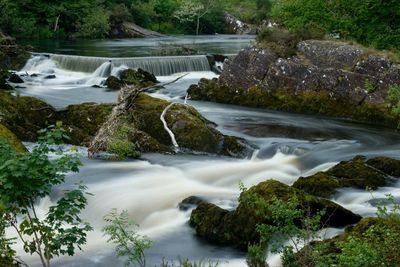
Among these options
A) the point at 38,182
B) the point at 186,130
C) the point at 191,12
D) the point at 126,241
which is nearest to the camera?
the point at 38,182

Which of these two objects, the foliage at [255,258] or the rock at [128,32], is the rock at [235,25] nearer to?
the rock at [128,32]

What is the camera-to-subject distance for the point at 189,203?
37.3ft

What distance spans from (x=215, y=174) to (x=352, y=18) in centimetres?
1338

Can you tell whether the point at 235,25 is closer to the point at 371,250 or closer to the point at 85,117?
the point at 85,117

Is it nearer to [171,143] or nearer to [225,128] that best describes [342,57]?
[225,128]

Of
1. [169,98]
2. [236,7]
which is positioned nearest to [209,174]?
[169,98]

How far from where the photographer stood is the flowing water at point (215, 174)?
383 inches

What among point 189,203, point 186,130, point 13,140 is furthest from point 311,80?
point 13,140

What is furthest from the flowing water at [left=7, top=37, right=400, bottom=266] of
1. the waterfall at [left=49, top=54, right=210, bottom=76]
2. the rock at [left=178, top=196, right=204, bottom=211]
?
the waterfall at [left=49, top=54, right=210, bottom=76]

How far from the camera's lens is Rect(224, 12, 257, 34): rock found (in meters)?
67.4

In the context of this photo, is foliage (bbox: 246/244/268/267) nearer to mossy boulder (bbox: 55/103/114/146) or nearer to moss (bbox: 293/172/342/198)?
moss (bbox: 293/172/342/198)

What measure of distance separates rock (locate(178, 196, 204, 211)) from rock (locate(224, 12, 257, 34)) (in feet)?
187

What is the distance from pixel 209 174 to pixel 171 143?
251cm

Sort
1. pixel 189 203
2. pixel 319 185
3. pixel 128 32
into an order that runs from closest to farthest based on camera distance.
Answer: pixel 189 203, pixel 319 185, pixel 128 32
